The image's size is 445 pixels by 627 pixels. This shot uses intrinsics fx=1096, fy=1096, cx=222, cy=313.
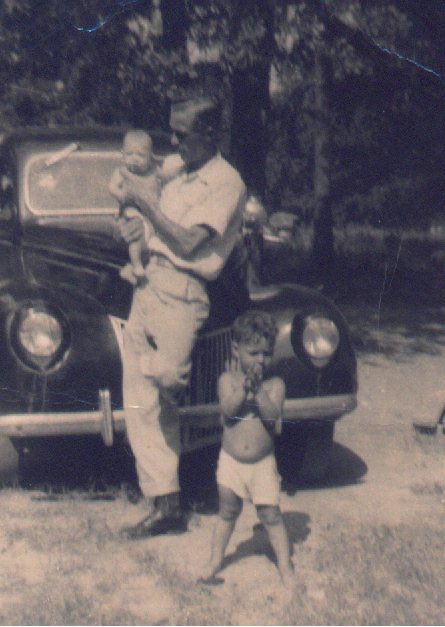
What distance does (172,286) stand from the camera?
4.55 metres

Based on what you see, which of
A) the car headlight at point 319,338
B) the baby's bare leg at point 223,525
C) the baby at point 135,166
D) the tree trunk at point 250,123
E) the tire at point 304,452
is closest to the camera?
the baby's bare leg at point 223,525

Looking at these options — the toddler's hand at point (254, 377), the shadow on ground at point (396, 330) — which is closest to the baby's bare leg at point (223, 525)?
the toddler's hand at point (254, 377)

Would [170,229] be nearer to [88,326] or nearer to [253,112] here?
[88,326]

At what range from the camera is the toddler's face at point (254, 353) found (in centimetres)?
404

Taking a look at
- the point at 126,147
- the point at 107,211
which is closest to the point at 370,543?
the point at 126,147

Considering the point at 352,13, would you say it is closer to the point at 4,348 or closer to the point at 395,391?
the point at 395,391

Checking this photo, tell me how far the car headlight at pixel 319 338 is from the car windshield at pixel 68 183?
139 centimetres

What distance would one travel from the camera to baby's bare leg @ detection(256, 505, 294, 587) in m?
4.12

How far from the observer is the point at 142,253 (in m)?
4.70

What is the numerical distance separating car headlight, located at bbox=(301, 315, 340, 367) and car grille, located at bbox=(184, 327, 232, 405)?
429 millimetres

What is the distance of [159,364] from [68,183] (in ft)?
6.21

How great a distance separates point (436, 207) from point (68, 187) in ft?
61.6

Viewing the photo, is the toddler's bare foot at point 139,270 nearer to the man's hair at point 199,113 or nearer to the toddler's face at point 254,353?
the man's hair at point 199,113

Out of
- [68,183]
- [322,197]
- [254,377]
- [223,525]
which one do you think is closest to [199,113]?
[254,377]
